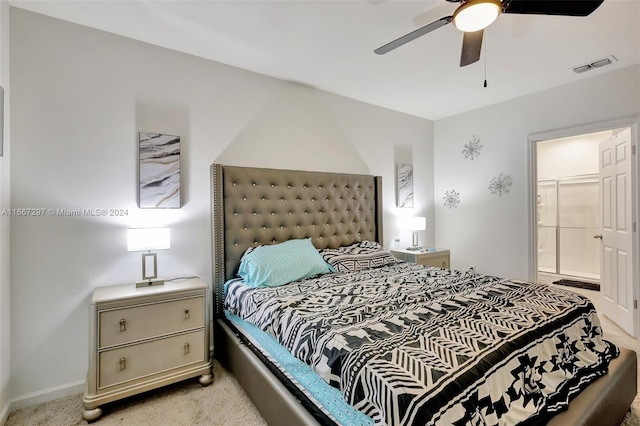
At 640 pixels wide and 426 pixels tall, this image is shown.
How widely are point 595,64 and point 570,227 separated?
3538 mm

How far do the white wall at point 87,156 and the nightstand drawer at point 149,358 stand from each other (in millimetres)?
453

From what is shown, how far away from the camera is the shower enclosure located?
16.5 ft

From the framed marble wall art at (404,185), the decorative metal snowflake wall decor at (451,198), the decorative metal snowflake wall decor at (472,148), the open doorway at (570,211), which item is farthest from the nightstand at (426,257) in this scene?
the open doorway at (570,211)

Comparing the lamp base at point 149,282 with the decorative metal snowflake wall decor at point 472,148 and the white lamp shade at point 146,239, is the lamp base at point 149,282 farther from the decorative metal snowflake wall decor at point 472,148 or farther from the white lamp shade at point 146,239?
the decorative metal snowflake wall decor at point 472,148

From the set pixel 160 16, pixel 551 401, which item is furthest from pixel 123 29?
pixel 551 401

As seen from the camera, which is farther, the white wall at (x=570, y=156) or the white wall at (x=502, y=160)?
the white wall at (x=570, y=156)

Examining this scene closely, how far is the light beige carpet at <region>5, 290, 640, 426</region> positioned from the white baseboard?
35 mm

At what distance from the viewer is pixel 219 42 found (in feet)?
7.75

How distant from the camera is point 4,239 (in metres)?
1.85

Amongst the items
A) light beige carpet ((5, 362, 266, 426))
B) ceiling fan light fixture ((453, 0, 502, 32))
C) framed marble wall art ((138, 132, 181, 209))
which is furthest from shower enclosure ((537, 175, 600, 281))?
framed marble wall art ((138, 132, 181, 209))

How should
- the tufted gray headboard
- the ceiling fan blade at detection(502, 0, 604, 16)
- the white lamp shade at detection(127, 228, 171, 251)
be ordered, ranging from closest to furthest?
the ceiling fan blade at detection(502, 0, 604, 16), the white lamp shade at detection(127, 228, 171, 251), the tufted gray headboard

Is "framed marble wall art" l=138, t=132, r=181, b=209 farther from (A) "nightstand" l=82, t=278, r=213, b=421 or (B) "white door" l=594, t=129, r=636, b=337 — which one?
(B) "white door" l=594, t=129, r=636, b=337

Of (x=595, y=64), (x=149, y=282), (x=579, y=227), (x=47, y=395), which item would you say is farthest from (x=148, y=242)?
(x=579, y=227)

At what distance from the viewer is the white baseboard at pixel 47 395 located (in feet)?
6.31
